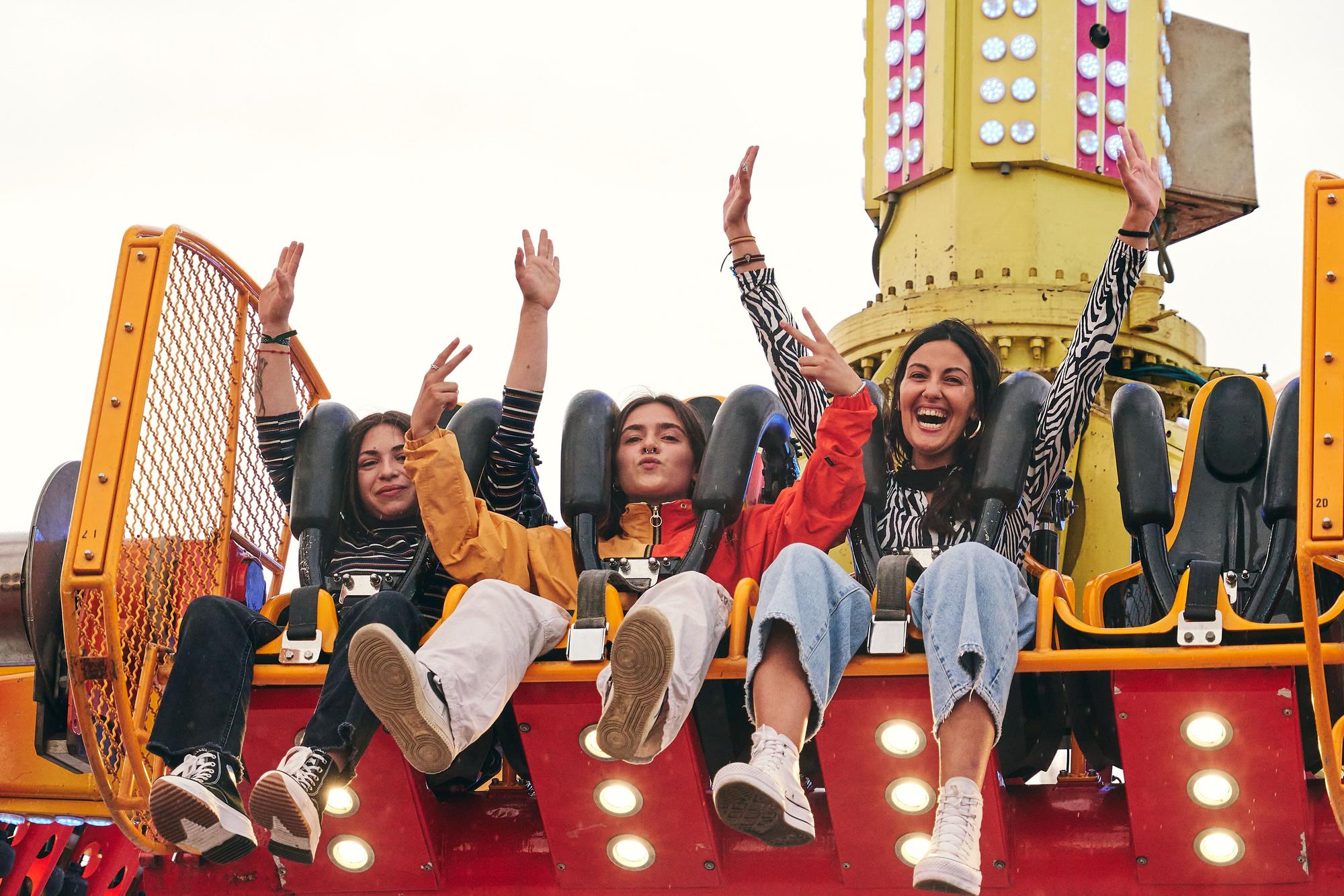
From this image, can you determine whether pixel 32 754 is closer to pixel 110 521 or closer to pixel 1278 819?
pixel 110 521

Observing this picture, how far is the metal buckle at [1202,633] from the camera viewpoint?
182 inches

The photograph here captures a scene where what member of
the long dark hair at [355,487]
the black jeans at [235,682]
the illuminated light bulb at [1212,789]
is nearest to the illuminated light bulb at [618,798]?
the black jeans at [235,682]

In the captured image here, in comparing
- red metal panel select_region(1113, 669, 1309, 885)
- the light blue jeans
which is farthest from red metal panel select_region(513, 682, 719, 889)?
red metal panel select_region(1113, 669, 1309, 885)

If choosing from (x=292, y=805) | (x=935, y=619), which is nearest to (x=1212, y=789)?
(x=935, y=619)

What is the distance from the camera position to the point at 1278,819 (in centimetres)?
479

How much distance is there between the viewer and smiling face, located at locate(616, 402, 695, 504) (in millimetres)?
5715

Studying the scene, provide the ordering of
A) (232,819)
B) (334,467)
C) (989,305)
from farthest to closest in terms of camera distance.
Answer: (989,305) → (334,467) → (232,819)

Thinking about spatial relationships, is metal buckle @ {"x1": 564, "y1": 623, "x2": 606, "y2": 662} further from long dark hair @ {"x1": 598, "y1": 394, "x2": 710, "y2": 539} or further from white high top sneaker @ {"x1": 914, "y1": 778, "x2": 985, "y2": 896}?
white high top sneaker @ {"x1": 914, "y1": 778, "x2": 985, "y2": 896}

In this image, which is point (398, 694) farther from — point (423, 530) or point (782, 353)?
point (782, 353)

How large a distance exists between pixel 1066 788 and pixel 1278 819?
65 centimetres

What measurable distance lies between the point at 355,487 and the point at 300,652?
93cm

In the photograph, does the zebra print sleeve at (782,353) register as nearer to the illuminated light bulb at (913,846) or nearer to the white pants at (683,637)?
the white pants at (683,637)

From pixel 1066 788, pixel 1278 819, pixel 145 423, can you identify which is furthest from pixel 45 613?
pixel 1278 819

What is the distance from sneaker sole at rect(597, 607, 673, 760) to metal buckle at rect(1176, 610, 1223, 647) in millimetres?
1310
